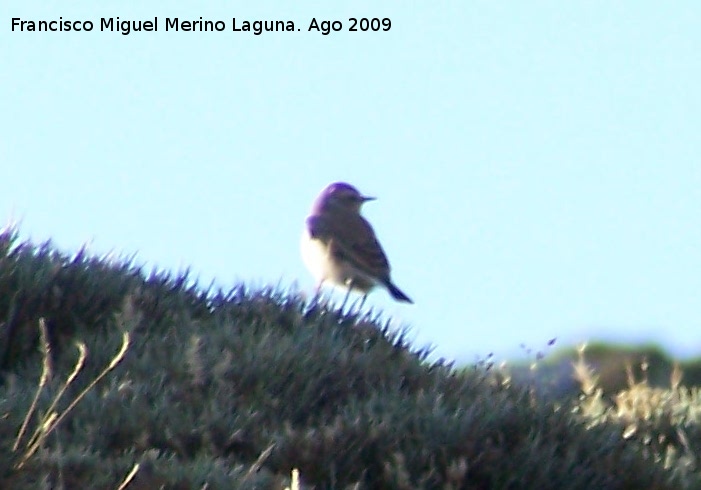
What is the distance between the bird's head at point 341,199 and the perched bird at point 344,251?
0.04 feet

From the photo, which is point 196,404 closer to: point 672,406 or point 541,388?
point 541,388

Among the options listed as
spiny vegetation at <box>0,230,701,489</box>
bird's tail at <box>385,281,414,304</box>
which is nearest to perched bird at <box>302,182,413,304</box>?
bird's tail at <box>385,281,414,304</box>

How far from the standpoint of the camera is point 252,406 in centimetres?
713

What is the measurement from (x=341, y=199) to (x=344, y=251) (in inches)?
47.4

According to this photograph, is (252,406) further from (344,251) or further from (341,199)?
(341,199)

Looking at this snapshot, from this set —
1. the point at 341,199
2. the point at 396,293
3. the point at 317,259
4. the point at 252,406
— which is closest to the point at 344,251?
the point at 317,259

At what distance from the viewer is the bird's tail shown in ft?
42.3

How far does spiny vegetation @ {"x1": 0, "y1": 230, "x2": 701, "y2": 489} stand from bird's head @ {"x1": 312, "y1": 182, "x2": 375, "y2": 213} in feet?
14.7

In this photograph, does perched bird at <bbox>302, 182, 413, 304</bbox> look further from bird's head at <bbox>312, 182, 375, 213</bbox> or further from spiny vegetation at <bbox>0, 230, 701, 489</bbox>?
spiny vegetation at <bbox>0, 230, 701, 489</bbox>

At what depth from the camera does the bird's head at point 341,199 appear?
13516mm

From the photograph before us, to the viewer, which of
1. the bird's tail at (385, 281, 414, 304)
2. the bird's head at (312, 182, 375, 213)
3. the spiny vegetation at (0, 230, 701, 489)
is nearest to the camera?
the spiny vegetation at (0, 230, 701, 489)

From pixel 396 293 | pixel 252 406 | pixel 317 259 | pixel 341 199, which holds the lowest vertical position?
pixel 252 406

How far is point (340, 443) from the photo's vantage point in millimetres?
6773

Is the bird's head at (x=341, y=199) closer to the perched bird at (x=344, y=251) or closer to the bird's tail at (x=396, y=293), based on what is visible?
the perched bird at (x=344, y=251)
